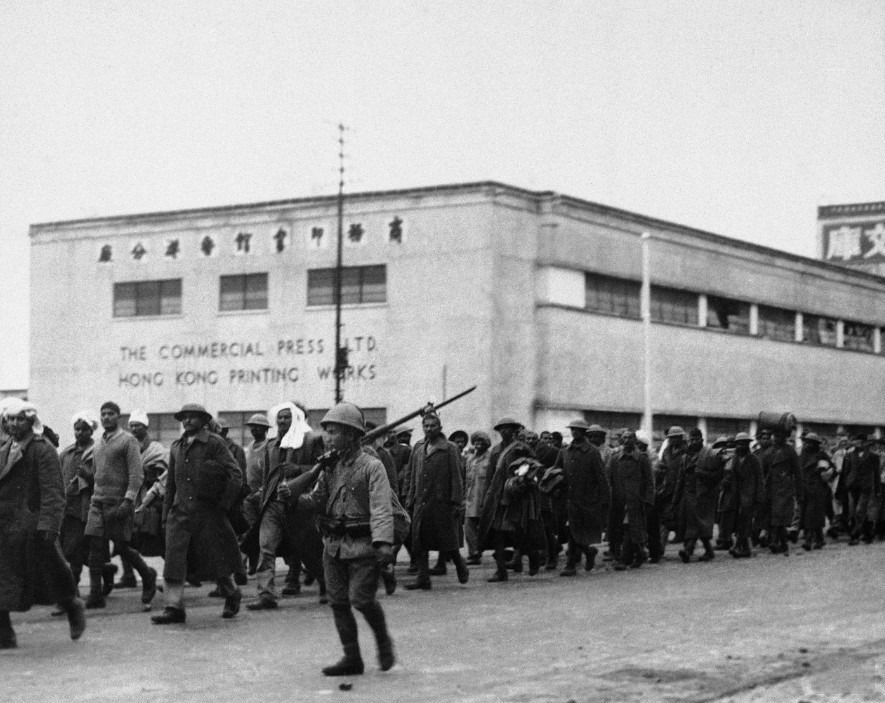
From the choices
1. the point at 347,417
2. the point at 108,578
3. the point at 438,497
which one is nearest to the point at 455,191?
the point at 438,497

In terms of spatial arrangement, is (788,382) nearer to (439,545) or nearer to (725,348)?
(725,348)

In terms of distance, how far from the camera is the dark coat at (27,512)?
446 inches

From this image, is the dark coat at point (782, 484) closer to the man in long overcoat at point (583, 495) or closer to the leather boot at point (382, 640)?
the man in long overcoat at point (583, 495)

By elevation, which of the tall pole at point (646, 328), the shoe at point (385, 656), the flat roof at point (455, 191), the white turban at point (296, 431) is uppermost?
the flat roof at point (455, 191)

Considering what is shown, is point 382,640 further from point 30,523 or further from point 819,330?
point 819,330

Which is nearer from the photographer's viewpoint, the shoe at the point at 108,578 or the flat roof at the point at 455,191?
the shoe at the point at 108,578

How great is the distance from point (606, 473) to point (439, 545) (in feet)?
10.9

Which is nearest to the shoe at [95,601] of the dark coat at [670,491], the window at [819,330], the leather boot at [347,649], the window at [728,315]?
the leather boot at [347,649]

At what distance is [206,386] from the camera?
160ft

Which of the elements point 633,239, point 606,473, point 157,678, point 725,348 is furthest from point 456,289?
point 157,678

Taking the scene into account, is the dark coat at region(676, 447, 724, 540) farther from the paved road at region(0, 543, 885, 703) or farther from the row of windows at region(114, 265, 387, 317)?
the row of windows at region(114, 265, 387, 317)

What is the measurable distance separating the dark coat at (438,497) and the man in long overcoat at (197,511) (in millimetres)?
3795

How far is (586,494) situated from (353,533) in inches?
339

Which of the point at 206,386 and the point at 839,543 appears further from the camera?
the point at 206,386
